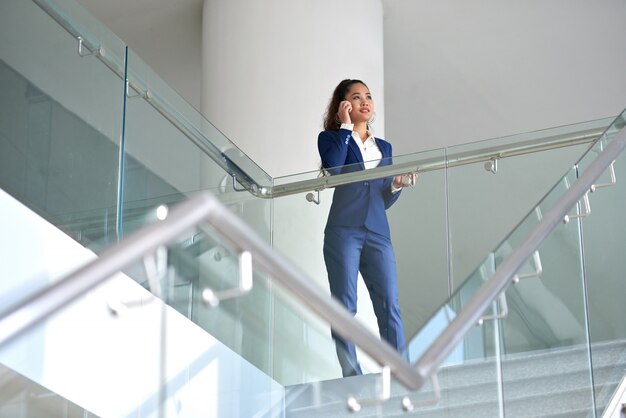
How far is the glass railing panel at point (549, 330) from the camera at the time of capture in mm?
3346

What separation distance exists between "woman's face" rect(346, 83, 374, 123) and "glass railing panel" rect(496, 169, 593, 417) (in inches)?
73.0

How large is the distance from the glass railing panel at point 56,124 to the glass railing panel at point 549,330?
1.41 m

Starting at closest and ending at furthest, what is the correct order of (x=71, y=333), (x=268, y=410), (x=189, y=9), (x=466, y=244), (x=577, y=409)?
(x=71, y=333) < (x=577, y=409) < (x=268, y=410) < (x=466, y=244) < (x=189, y=9)

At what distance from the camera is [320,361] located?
4.42m

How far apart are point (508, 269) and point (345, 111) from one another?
8.27 ft

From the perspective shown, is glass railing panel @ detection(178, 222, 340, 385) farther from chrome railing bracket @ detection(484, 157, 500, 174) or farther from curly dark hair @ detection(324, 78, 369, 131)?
curly dark hair @ detection(324, 78, 369, 131)

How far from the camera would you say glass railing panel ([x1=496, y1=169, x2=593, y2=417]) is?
11.0 ft

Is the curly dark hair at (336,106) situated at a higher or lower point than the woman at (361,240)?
higher

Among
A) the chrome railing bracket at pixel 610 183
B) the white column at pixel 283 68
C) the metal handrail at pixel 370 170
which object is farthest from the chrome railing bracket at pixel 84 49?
the white column at pixel 283 68

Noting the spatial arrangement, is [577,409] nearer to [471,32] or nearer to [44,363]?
[44,363]

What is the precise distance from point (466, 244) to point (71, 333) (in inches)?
85.2

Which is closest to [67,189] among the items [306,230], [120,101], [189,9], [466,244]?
[120,101]

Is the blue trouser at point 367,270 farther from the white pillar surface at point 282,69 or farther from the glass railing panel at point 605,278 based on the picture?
the white pillar surface at point 282,69

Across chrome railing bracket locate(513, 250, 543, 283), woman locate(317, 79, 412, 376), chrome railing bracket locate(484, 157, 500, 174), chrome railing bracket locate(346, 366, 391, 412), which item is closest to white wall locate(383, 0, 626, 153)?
woman locate(317, 79, 412, 376)
